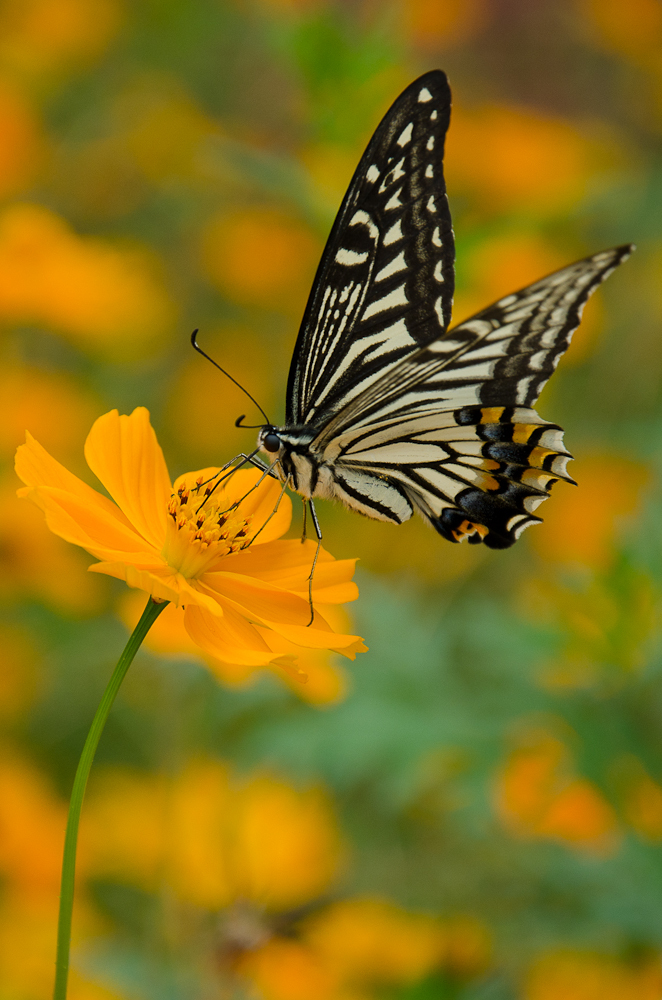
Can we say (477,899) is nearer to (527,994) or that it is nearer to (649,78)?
(527,994)

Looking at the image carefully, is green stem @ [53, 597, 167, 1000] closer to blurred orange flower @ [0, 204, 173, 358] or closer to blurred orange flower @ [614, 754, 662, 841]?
blurred orange flower @ [614, 754, 662, 841]

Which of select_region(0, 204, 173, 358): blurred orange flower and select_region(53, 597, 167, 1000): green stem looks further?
select_region(0, 204, 173, 358): blurred orange flower

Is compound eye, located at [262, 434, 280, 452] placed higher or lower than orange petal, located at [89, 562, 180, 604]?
higher

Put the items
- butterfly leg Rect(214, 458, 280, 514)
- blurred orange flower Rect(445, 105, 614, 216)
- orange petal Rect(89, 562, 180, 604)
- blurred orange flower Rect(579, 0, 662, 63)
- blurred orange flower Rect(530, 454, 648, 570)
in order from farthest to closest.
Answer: blurred orange flower Rect(579, 0, 662, 63), blurred orange flower Rect(445, 105, 614, 216), blurred orange flower Rect(530, 454, 648, 570), butterfly leg Rect(214, 458, 280, 514), orange petal Rect(89, 562, 180, 604)

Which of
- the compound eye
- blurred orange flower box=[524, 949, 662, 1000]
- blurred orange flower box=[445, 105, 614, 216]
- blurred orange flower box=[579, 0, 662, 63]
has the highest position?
blurred orange flower box=[579, 0, 662, 63]

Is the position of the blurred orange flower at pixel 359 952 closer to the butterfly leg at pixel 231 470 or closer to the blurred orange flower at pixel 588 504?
the butterfly leg at pixel 231 470

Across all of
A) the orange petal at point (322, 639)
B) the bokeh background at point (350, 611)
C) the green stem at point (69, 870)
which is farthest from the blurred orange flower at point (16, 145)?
the green stem at point (69, 870)

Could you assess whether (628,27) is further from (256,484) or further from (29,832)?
(29,832)

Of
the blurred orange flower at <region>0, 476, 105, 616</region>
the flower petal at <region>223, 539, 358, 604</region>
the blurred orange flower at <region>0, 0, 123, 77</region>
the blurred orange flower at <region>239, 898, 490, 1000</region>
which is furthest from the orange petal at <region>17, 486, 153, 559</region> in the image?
the blurred orange flower at <region>0, 0, 123, 77</region>
